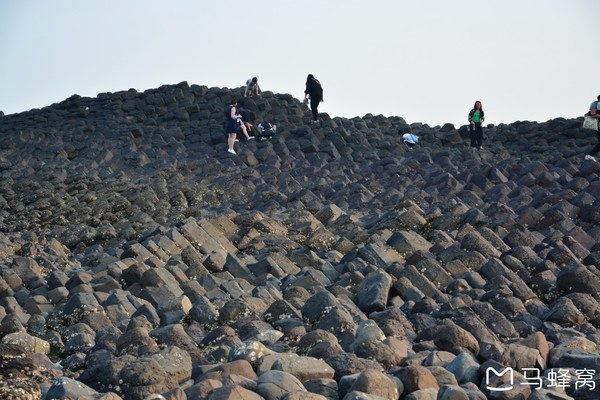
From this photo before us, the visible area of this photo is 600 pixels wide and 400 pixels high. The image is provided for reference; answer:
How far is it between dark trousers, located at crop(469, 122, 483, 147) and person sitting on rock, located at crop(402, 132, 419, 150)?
1453mm

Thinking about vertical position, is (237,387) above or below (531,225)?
below

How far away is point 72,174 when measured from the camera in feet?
68.3

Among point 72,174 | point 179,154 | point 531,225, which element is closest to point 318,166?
point 179,154

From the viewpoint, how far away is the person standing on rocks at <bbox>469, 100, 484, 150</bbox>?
23.3 meters

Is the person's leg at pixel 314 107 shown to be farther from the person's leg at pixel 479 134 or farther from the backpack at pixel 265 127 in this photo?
the person's leg at pixel 479 134

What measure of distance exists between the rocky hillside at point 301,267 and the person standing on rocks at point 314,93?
2.48ft

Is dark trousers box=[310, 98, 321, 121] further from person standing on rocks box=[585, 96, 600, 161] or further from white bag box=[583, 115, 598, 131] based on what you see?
person standing on rocks box=[585, 96, 600, 161]

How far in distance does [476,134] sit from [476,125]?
0.26 metres

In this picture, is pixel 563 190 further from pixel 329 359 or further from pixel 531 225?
pixel 329 359

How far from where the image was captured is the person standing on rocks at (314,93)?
25547mm

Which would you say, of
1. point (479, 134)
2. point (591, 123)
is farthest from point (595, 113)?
point (479, 134)

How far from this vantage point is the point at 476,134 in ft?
77.6

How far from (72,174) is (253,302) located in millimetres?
11632

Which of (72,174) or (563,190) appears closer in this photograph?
(563,190)
